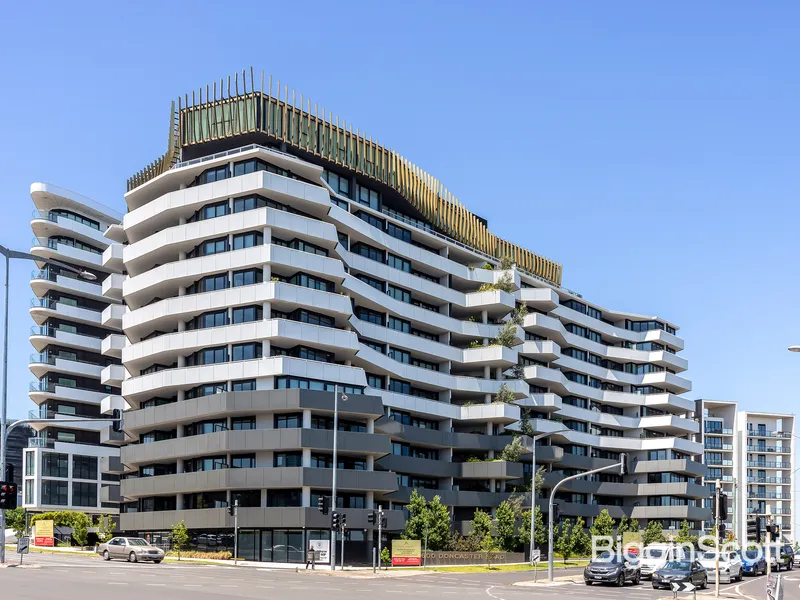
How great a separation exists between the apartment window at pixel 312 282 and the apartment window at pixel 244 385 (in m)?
8.43

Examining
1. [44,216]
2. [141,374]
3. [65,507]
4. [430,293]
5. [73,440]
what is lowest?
[65,507]

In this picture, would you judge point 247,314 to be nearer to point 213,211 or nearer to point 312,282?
point 312,282

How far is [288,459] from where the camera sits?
75.8 meters

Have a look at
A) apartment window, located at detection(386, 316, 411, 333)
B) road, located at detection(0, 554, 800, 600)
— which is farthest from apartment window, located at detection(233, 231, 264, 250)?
road, located at detection(0, 554, 800, 600)

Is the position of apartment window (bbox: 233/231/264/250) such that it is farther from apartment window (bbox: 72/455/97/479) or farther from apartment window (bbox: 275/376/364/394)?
apartment window (bbox: 72/455/97/479)

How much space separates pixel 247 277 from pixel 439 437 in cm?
2637

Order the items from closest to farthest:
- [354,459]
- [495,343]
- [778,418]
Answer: [354,459], [495,343], [778,418]

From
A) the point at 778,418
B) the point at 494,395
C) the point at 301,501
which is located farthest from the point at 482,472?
the point at 778,418

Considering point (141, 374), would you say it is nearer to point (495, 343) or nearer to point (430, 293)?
point (430, 293)

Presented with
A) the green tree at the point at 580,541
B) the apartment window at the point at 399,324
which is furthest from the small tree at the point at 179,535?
the green tree at the point at 580,541

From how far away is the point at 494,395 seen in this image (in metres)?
103

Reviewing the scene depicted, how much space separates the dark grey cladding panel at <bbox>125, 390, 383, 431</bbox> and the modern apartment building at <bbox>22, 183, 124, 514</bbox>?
3674 centimetres

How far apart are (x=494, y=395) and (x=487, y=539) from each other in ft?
71.5

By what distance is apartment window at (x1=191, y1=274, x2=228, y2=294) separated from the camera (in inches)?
3137
